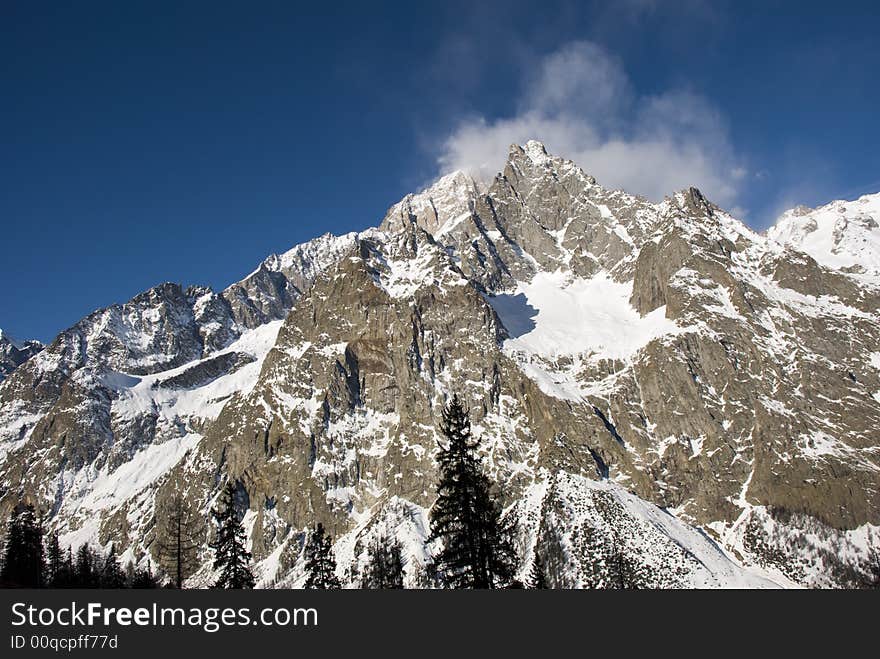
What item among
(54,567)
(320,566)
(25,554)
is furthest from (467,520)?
(54,567)

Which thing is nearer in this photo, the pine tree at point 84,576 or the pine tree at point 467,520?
the pine tree at point 467,520

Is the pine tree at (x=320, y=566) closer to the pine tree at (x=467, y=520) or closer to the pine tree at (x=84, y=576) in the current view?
the pine tree at (x=467, y=520)

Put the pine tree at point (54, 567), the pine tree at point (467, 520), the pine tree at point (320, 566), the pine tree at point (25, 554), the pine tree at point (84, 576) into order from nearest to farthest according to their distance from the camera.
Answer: the pine tree at point (467, 520), the pine tree at point (320, 566), the pine tree at point (25, 554), the pine tree at point (84, 576), the pine tree at point (54, 567)

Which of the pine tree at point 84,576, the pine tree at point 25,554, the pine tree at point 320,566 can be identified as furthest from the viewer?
the pine tree at point 84,576

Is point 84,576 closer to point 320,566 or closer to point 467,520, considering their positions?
point 320,566

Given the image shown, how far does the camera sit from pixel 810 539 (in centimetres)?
18012

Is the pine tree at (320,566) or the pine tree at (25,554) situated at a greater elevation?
the pine tree at (25,554)

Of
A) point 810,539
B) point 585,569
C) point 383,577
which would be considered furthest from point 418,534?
point 383,577

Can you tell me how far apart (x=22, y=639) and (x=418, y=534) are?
617 ft

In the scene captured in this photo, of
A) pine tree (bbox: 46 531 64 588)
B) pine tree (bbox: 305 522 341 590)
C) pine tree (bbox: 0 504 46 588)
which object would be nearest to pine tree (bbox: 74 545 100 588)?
pine tree (bbox: 46 531 64 588)

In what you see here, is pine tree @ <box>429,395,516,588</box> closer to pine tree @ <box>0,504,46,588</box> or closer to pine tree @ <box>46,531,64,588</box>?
pine tree @ <box>0,504,46,588</box>

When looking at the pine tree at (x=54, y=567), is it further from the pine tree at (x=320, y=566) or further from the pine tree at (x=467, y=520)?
the pine tree at (x=467, y=520)

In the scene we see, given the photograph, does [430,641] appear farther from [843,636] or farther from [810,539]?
[810,539]

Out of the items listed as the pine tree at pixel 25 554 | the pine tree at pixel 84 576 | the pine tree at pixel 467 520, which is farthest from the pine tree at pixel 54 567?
the pine tree at pixel 467 520
